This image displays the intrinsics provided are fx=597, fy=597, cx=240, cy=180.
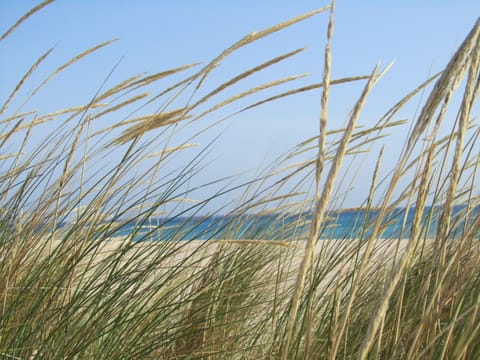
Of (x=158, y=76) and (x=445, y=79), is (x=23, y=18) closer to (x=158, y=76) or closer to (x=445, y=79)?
(x=158, y=76)

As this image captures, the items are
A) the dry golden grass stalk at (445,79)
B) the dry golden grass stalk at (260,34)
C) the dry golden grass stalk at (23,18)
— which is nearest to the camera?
the dry golden grass stalk at (445,79)

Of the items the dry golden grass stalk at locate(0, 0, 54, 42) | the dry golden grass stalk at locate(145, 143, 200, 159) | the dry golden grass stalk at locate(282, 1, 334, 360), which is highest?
the dry golden grass stalk at locate(0, 0, 54, 42)

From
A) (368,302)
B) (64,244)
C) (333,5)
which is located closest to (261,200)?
(368,302)

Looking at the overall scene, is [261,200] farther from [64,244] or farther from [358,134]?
[64,244]

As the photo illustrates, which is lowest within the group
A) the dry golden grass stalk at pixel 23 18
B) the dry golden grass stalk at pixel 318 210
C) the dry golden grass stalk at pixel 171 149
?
the dry golden grass stalk at pixel 318 210

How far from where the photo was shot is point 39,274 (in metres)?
1.45

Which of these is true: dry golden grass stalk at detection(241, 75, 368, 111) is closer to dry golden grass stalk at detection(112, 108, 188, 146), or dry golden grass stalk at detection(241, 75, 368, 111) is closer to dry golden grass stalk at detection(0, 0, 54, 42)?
dry golden grass stalk at detection(112, 108, 188, 146)

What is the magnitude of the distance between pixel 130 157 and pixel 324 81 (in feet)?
2.69

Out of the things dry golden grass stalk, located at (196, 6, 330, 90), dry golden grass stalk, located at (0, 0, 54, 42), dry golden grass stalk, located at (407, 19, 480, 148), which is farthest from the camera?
dry golden grass stalk, located at (0, 0, 54, 42)

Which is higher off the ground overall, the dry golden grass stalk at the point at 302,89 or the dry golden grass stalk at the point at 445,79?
the dry golden grass stalk at the point at 302,89

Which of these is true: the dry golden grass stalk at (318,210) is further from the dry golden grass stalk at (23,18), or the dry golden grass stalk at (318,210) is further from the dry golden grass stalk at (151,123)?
the dry golden grass stalk at (23,18)

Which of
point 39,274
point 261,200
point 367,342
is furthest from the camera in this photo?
point 261,200

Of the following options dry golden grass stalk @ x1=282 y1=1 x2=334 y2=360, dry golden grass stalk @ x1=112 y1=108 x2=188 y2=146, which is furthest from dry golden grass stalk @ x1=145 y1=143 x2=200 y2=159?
dry golden grass stalk @ x1=282 y1=1 x2=334 y2=360

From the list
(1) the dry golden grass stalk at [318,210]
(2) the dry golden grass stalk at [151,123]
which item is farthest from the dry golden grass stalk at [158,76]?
(1) the dry golden grass stalk at [318,210]
